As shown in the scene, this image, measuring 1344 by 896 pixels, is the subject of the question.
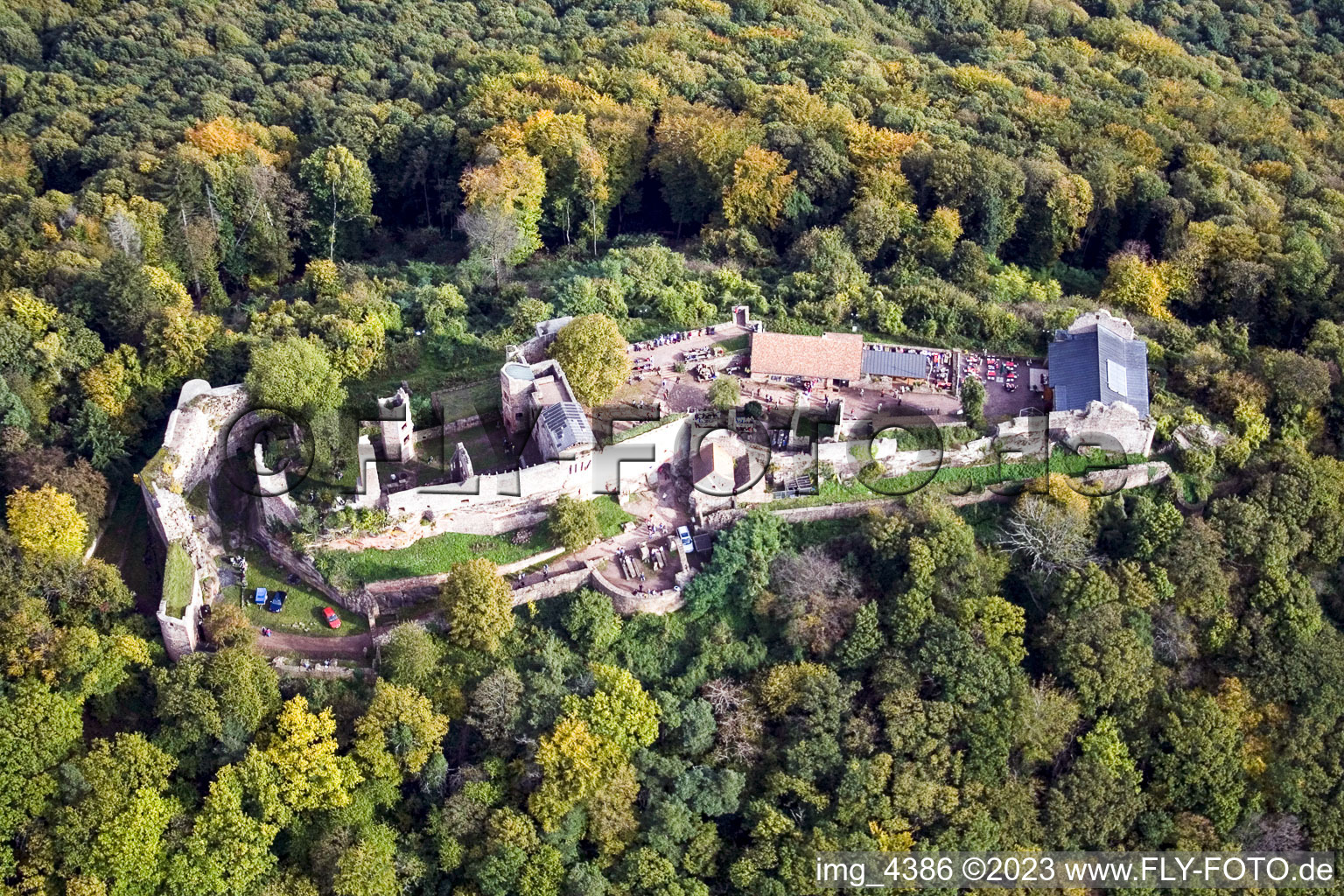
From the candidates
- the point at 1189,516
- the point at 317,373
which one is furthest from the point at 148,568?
the point at 1189,516

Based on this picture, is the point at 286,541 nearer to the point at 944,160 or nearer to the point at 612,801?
the point at 612,801

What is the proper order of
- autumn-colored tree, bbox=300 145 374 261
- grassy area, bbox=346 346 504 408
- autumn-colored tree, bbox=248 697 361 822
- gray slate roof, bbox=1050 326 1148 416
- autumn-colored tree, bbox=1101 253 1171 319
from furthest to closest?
autumn-colored tree, bbox=300 145 374 261, autumn-colored tree, bbox=1101 253 1171 319, grassy area, bbox=346 346 504 408, gray slate roof, bbox=1050 326 1148 416, autumn-colored tree, bbox=248 697 361 822

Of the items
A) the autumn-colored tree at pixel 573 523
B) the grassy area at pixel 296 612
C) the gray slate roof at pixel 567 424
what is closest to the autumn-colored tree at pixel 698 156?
the gray slate roof at pixel 567 424

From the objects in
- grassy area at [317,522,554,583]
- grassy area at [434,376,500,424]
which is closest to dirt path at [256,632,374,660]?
grassy area at [317,522,554,583]

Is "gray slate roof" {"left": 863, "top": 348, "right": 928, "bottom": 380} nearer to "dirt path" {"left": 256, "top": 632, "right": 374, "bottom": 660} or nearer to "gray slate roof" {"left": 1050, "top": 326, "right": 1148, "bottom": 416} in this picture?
"gray slate roof" {"left": 1050, "top": 326, "right": 1148, "bottom": 416}

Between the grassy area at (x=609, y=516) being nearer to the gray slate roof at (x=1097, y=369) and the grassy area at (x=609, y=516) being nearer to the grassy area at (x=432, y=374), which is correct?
the grassy area at (x=432, y=374)

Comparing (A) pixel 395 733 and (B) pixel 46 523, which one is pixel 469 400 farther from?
(B) pixel 46 523

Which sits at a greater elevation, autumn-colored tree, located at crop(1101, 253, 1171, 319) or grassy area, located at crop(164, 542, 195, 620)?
autumn-colored tree, located at crop(1101, 253, 1171, 319)
